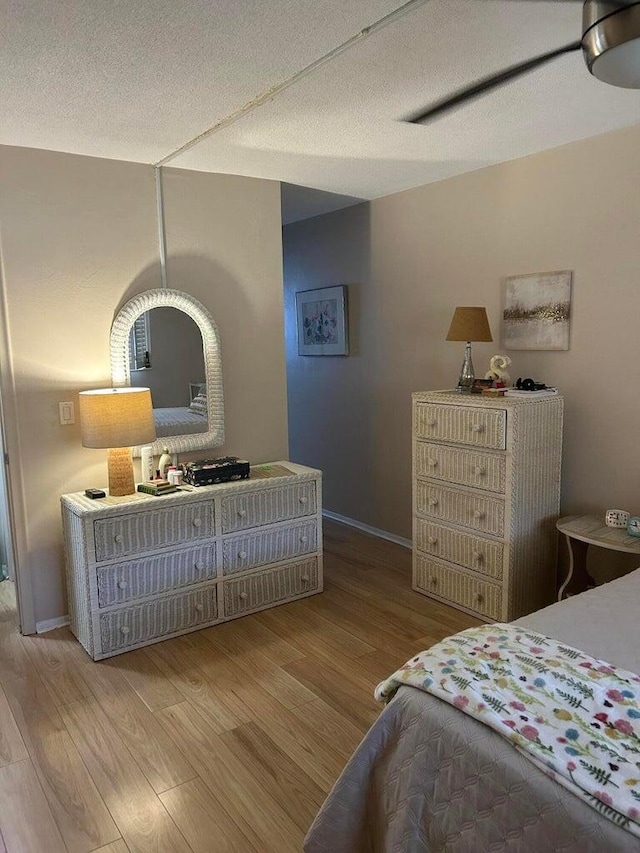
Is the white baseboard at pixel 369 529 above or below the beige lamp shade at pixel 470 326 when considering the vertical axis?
below

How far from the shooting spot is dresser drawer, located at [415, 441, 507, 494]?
123 inches

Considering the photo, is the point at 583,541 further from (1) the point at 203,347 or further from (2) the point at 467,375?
(1) the point at 203,347

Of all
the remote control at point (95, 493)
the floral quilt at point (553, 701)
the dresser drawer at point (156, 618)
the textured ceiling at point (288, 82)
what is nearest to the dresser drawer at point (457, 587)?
the dresser drawer at point (156, 618)

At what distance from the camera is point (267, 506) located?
3396 millimetres

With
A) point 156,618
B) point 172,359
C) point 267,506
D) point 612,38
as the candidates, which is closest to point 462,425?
point 267,506

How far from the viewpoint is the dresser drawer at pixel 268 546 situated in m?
3.29

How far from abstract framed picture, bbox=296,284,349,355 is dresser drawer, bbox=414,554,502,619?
183 centimetres

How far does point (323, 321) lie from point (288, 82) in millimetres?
2681

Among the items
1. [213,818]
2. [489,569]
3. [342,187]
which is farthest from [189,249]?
[213,818]

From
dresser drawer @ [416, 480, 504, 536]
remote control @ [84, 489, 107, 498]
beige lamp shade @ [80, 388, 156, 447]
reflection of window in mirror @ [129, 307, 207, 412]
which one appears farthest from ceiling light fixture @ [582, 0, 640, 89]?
A: remote control @ [84, 489, 107, 498]

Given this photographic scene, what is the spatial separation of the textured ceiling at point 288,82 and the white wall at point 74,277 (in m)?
0.17

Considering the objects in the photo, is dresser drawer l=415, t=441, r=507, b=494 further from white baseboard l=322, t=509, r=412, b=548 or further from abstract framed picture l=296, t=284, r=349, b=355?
abstract framed picture l=296, t=284, r=349, b=355

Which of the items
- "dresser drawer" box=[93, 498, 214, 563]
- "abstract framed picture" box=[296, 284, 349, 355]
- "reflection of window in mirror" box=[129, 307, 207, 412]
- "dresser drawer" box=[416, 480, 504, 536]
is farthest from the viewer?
A: "abstract framed picture" box=[296, 284, 349, 355]

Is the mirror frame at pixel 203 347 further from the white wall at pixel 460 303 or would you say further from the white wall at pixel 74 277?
the white wall at pixel 460 303
